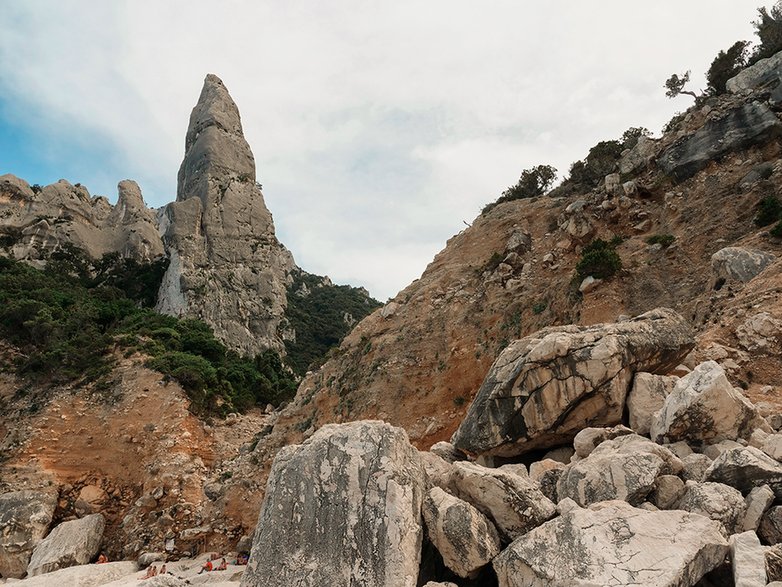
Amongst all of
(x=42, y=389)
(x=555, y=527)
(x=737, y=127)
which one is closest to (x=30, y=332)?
(x=42, y=389)

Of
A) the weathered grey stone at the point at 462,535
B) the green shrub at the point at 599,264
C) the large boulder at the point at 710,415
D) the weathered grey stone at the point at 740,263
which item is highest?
the green shrub at the point at 599,264

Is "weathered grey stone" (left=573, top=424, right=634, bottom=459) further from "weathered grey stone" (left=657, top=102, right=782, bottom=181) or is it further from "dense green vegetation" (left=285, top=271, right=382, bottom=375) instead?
"dense green vegetation" (left=285, top=271, right=382, bottom=375)

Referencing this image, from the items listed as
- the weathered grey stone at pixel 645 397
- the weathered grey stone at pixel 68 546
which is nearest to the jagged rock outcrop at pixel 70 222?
the weathered grey stone at pixel 68 546

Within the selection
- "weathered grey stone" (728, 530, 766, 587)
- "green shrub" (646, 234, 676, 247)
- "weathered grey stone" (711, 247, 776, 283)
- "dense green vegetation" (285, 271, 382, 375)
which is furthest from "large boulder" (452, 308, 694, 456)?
"dense green vegetation" (285, 271, 382, 375)

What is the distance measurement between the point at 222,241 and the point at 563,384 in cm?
5741

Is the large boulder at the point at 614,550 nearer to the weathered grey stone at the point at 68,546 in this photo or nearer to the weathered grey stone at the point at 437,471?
the weathered grey stone at the point at 437,471

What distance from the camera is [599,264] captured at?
2105cm

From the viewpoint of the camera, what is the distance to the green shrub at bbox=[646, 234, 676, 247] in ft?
69.9

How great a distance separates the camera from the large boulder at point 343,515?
6762 mm

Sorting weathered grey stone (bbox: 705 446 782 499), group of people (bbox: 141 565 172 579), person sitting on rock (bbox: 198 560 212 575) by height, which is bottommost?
group of people (bbox: 141 565 172 579)

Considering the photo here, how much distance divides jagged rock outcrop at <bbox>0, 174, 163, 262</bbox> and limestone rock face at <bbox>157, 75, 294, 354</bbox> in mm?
3174

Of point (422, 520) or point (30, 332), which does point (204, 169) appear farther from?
point (422, 520)

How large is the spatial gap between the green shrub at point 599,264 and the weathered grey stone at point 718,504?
15192 millimetres

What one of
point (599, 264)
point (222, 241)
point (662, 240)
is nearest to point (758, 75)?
point (662, 240)
